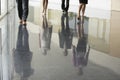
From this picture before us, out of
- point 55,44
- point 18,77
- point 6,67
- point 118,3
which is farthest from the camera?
point 118,3

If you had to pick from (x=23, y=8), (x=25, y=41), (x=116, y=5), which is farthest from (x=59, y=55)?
(x=116, y=5)

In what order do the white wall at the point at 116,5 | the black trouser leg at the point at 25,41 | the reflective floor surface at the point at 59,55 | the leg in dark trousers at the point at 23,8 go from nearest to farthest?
the reflective floor surface at the point at 59,55 → the black trouser leg at the point at 25,41 → the leg in dark trousers at the point at 23,8 → the white wall at the point at 116,5

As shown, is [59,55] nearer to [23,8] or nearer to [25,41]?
[25,41]

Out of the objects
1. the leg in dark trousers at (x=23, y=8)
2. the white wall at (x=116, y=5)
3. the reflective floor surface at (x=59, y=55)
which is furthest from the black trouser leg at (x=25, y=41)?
the white wall at (x=116, y=5)

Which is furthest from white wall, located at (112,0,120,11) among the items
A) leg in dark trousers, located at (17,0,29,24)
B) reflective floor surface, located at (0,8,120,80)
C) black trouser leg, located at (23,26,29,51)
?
black trouser leg, located at (23,26,29,51)

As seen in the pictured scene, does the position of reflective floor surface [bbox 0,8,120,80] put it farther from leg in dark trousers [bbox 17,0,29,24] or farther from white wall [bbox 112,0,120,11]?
white wall [bbox 112,0,120,11]

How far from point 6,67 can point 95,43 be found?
2.48 metres

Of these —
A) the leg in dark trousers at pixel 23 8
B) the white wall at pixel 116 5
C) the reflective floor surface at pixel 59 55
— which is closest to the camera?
the reflective floor surface at pixel 59 55

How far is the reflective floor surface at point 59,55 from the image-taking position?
3736 mm

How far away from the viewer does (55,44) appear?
5.79 metres

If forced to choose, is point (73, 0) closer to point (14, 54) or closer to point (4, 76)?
point (14, 54)

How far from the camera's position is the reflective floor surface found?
3736 millimetres

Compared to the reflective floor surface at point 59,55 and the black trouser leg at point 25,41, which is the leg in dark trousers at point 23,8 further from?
the black trouser leg at point 25,41

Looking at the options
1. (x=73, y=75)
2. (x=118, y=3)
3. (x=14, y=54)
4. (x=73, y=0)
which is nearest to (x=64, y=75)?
(x=73, y=75)
